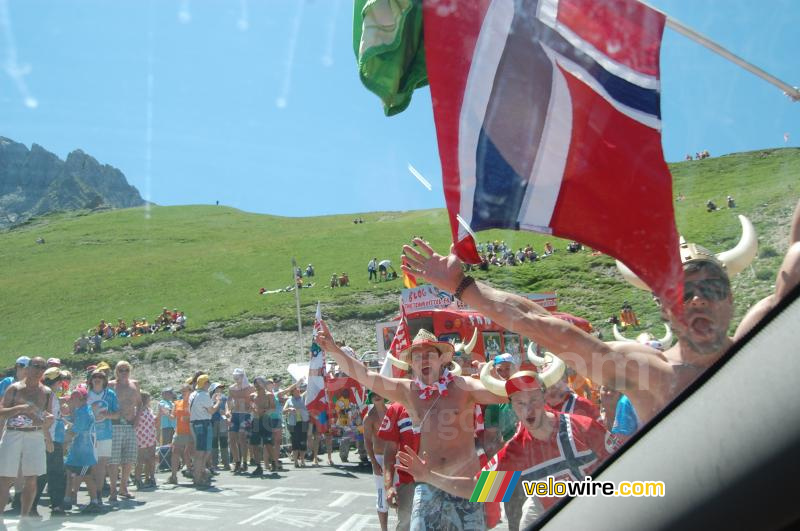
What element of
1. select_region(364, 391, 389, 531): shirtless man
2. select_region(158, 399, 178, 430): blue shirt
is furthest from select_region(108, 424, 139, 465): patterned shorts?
select_region(364, 391, 389, 531): shirtless man

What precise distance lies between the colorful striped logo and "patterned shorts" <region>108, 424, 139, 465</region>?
7.39 m

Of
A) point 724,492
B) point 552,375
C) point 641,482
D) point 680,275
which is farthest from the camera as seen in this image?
point 552,375

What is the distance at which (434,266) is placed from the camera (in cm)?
259

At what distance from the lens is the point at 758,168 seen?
66.1 inches

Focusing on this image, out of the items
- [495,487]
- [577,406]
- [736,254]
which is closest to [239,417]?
[577,406]

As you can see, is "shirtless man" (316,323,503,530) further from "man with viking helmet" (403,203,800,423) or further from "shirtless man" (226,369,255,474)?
"shirtless man" (226,369,255,474)

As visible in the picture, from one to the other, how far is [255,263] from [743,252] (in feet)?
192

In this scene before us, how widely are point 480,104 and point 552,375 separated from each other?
1306 mm

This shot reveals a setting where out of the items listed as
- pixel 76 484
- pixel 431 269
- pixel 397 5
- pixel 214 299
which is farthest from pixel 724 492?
pixel 214 299

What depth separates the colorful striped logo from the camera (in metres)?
2.43

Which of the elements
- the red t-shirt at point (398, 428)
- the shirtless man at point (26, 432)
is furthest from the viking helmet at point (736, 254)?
the shirtless man at point (26, 432)

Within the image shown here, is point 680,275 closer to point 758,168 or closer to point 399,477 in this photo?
point 758,168

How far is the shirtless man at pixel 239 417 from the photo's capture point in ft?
38.2

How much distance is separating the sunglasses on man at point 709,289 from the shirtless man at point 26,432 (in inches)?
272
